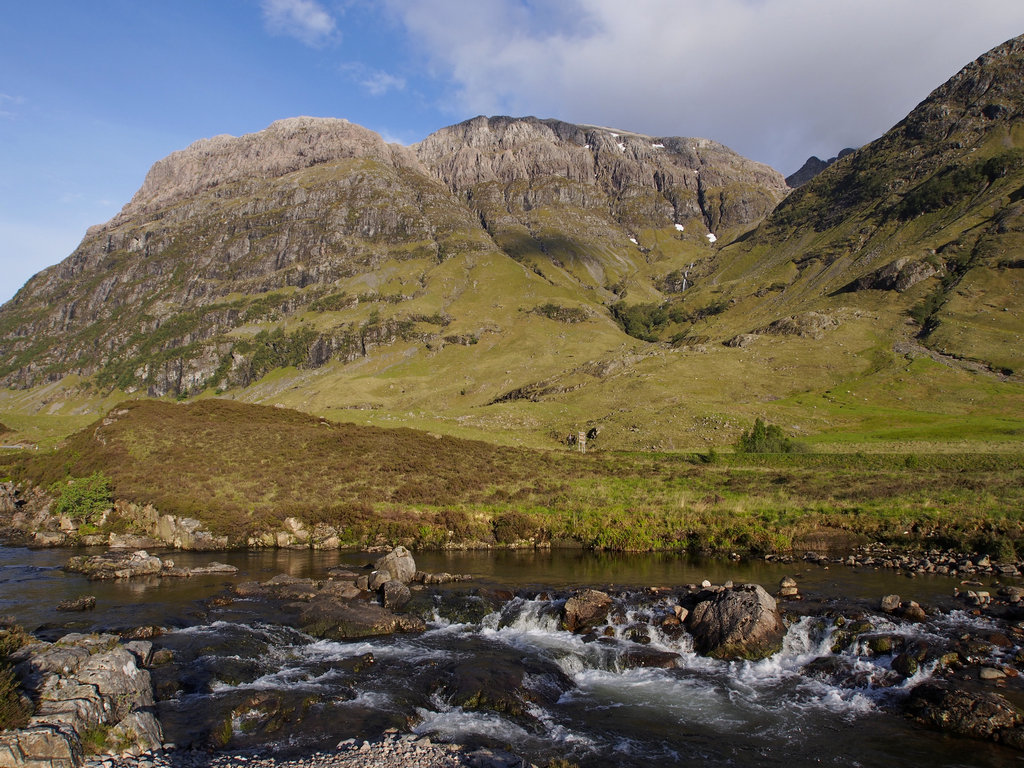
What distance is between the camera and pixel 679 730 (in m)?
15.8

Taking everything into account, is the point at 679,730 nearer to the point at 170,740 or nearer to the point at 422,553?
the point at 170,740

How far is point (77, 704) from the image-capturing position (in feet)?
43.2

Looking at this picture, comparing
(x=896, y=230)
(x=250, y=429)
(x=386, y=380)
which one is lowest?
(x=250, y=429)

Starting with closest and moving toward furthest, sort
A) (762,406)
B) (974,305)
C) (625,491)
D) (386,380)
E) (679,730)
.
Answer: (679,730) → (625,491) → (762,406) → (974,305) → (386,380)

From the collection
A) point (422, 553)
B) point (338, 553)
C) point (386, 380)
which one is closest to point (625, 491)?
point (422, 553)

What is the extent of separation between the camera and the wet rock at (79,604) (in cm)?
2397

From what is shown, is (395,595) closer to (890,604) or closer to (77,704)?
(77,704)

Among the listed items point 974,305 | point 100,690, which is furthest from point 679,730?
point 974,305

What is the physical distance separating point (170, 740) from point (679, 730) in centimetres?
1349

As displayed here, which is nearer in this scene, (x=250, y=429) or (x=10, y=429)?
(x=250, y=429)

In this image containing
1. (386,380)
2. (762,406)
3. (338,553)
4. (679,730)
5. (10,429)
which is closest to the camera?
(679,730)

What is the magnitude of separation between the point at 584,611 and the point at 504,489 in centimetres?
2191

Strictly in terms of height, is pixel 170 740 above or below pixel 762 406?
below

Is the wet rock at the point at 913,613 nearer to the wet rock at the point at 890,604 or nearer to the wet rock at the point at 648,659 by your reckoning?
the wet rock at the point at 890,604
